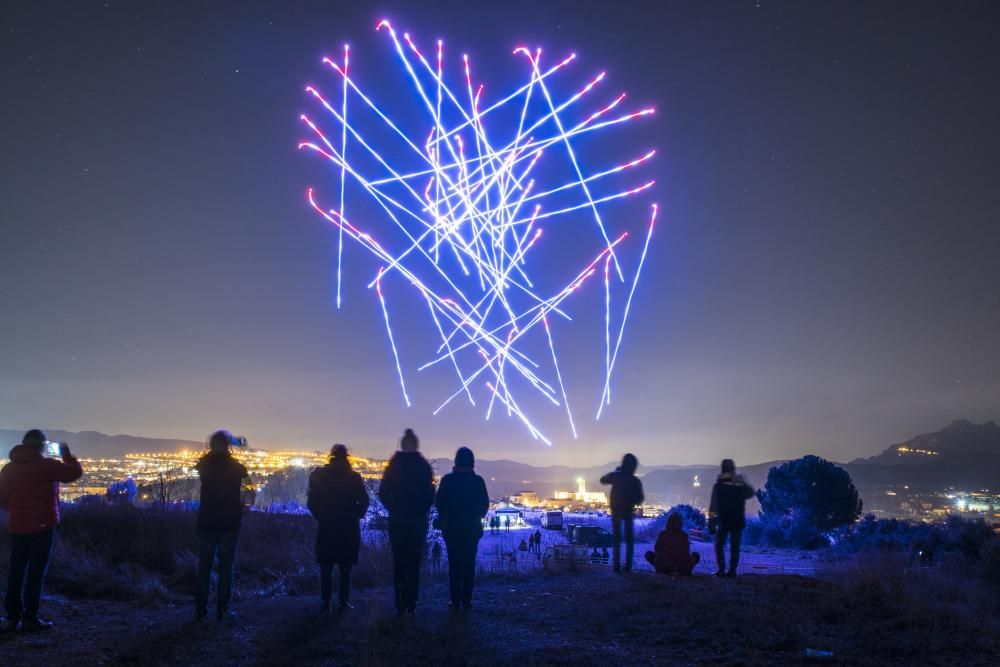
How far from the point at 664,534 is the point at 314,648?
18.0 ft

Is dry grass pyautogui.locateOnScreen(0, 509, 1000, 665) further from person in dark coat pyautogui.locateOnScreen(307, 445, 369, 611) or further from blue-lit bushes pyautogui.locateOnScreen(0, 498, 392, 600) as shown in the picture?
person in dark coat pyautogui.locateOnScreen(307, 445, 369, 611)

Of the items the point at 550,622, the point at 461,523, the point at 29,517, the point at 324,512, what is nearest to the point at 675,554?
the point at 550,622

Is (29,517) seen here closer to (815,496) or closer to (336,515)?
(336,515)

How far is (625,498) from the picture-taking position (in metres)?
9.94

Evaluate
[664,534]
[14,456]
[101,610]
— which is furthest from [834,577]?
[14,456]

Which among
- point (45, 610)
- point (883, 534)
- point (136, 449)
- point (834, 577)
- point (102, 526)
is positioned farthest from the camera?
point (136, 449)

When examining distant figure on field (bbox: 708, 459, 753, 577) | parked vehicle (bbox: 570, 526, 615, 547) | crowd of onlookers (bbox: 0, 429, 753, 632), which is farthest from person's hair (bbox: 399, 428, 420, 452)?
parked vehicle (bbox: 570, 526, 615, 547)

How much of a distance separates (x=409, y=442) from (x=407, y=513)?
71 cm

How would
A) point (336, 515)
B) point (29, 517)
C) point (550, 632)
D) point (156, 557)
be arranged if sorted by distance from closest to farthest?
point (550, 632)
point (29, 517)
point (336, 515)
point (156, 557)

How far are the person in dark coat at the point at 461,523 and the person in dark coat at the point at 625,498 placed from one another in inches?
120

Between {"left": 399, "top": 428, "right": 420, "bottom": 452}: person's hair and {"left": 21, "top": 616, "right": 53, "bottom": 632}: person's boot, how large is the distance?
140 inches

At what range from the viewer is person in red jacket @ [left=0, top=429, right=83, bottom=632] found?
640 centimetres

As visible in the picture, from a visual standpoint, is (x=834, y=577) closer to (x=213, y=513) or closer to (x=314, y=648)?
(x=314, y=648)

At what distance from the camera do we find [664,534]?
9625mm
